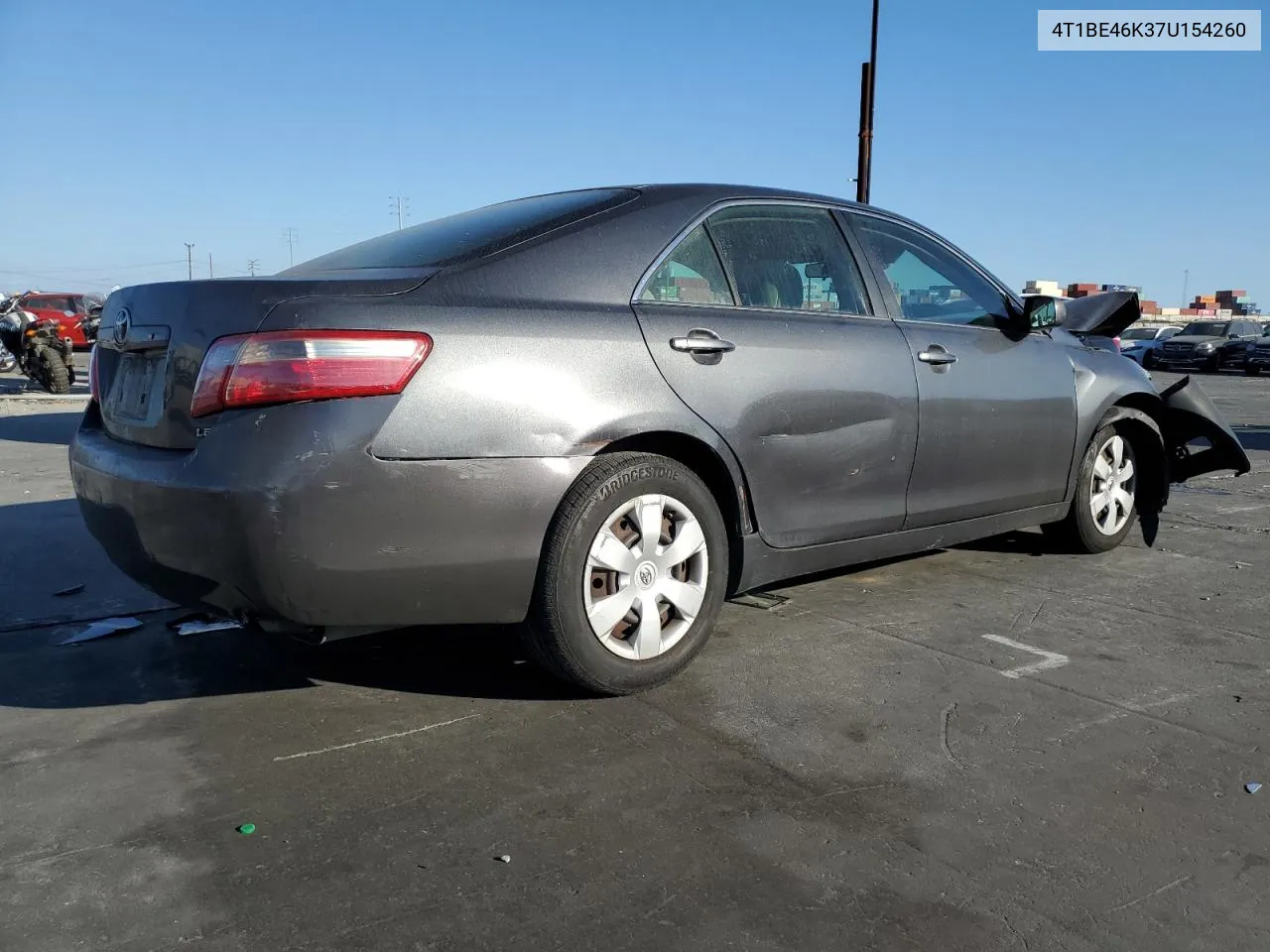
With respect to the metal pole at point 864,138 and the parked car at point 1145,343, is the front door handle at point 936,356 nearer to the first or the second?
the metal pole at point 864,138

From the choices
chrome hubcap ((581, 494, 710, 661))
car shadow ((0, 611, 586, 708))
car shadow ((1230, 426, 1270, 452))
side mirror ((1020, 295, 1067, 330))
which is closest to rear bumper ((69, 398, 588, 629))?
chrome hubcap ((581, 494, 710, 661))

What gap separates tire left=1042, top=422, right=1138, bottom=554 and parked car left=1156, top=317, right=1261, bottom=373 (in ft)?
98.5

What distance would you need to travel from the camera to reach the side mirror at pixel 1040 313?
475cm

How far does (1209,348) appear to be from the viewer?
31812 millimetres

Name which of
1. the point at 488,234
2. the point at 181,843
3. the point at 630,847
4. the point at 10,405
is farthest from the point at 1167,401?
the point at 10,405

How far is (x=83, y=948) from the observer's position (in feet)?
6.75

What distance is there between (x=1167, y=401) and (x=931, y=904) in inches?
166

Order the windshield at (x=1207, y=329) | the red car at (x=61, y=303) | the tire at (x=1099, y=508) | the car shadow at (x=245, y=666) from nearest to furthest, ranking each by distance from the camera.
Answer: the car shadow at (x=245, y=666), the tire at (x=1099, y=508), the red car at (x=61, y=303), the windshield at (x=1207, y=329)

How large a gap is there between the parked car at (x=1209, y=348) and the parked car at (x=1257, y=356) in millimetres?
298

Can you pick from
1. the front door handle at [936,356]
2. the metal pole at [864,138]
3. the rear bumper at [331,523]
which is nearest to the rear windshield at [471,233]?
the rear bumper at [331,523]

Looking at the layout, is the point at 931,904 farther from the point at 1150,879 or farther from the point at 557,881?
the point at 557,881

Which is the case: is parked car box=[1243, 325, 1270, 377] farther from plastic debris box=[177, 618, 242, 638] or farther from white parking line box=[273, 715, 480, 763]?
white parking line box=[273, 715, 480, 763]

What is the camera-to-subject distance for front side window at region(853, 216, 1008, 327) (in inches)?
171

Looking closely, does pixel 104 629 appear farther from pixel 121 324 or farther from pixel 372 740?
pixel 372 740
